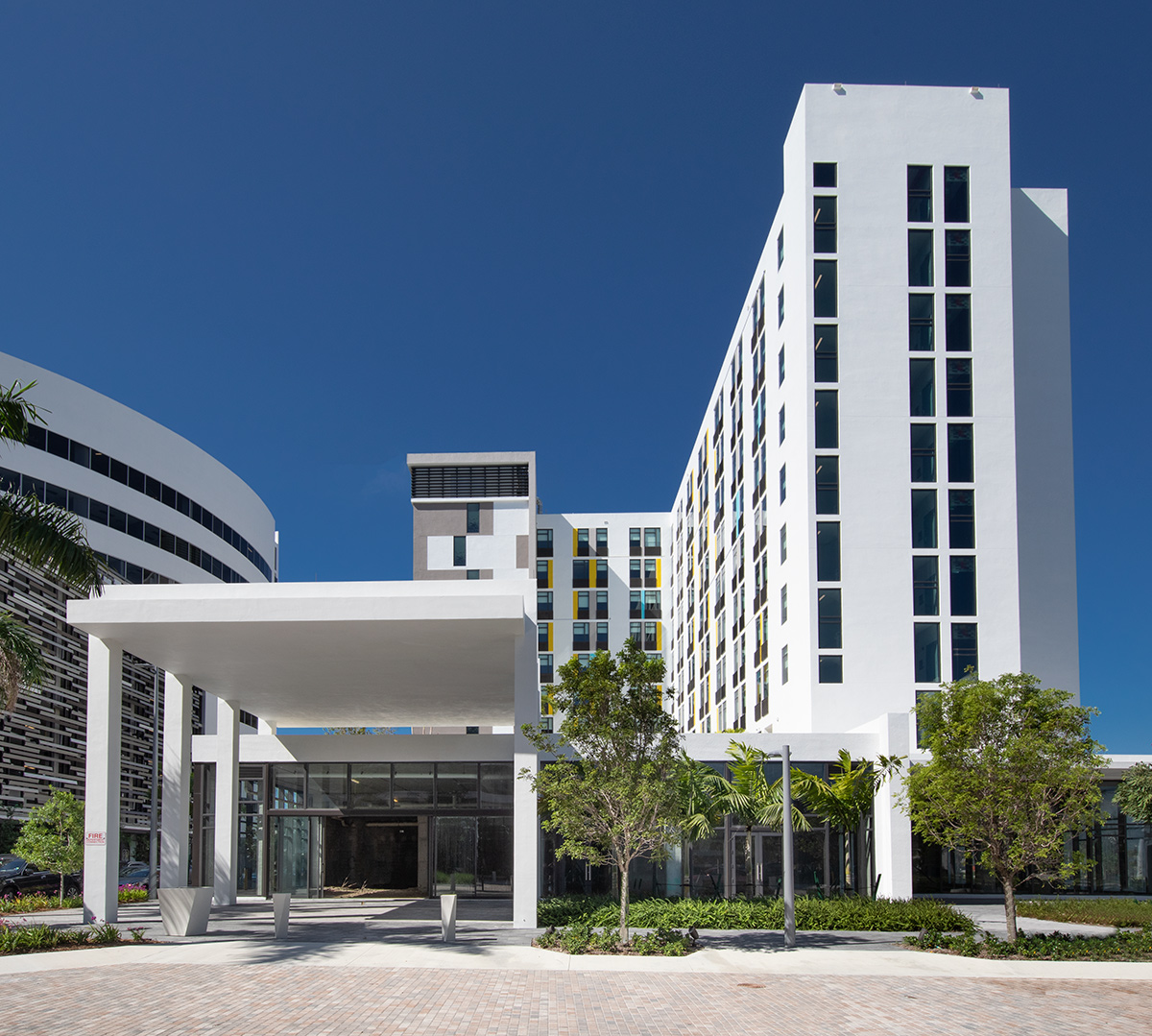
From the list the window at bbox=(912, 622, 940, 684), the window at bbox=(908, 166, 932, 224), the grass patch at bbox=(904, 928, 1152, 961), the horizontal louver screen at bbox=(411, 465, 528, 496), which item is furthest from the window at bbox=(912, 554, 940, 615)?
the horizontal louver screen at bbox=(411, 465, 528, 496)

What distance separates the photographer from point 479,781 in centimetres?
3275

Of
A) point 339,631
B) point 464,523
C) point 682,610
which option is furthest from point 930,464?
point 464,523

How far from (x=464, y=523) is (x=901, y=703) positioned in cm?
4019

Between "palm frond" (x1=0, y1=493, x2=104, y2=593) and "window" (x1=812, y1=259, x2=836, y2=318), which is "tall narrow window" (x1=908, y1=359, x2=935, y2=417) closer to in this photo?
"window" (x1=812, y1=259, x2=836, y2=318)

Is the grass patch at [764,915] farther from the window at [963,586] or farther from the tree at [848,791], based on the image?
the window at [963,586]

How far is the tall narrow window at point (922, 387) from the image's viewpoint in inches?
1576

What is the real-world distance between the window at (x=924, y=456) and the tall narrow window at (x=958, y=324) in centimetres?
312

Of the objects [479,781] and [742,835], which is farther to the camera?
[479,781]

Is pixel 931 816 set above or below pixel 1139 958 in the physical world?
above

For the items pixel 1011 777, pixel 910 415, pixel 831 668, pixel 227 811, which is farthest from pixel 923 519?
pixel 227 811

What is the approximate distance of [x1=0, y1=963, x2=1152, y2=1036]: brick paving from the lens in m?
13.7

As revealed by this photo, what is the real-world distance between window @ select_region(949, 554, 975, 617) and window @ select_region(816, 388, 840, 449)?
580 cm

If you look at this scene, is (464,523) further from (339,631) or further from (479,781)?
(339,631)

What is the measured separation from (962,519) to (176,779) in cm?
2639
